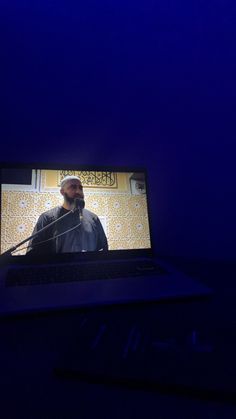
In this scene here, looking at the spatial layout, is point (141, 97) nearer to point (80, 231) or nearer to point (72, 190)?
point (72, 190)

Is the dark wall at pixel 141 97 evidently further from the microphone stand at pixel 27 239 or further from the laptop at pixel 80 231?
the microphone stand at pixel 27 239

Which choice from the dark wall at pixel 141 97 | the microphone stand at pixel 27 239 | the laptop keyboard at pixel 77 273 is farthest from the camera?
the dark wall at pixel 141 97

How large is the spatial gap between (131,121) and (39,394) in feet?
2.80

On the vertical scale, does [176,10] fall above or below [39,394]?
above

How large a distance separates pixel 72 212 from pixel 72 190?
71 millimetres

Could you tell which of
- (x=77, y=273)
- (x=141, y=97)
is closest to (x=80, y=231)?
(x=77, y=273)

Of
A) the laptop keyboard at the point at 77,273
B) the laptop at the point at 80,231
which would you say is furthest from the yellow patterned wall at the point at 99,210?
the laptop keyboard at the point at 77,273

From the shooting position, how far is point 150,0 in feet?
2.98

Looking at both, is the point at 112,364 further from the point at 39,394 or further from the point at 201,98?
the point at 201,98

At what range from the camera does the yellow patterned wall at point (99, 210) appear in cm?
66

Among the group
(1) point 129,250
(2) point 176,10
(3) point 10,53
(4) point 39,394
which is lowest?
(4) point 39,394

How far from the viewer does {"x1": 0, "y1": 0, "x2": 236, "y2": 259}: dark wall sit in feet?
2.69

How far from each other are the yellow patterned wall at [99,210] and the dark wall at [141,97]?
140mm

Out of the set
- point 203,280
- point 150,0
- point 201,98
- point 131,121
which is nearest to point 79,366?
point 203,280
